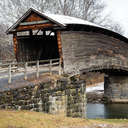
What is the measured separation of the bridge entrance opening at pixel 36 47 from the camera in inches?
653

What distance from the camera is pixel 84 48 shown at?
16594 millimetres

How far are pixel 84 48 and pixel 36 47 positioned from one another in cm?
420

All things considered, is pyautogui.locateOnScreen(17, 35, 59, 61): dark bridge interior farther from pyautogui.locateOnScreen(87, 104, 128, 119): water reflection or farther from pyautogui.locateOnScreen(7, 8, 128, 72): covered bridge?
pyautogui.locateOnScreen(87, 104, 128, 119): water reflection

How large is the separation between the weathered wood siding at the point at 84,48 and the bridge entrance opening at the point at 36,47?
3128 millimetres

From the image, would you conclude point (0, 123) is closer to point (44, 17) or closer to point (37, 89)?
point (37, 89)

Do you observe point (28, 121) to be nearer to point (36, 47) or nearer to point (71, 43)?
point (71, 43)

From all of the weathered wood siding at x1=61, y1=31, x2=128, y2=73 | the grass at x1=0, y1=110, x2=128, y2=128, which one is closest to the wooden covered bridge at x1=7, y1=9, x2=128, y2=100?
the weathered wood siding at x1=61, y1=31, x2=128, y2=73

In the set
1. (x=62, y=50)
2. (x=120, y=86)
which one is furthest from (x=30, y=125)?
(x=120, y=86)

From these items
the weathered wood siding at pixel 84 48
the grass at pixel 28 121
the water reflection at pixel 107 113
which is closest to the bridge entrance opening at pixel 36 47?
the weathered wood siding at pixel 84 48

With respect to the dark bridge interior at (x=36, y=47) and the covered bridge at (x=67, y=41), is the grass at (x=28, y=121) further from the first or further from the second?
the dark bridge interior at (x=36, y=47)

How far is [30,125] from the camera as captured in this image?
8.09m

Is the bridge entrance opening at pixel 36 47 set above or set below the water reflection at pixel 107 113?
above

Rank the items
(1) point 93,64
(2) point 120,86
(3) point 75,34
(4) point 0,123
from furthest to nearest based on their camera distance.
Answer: (2) point 120,86, (1) point 93,64, (3) point 75,34, (4) point 0,123

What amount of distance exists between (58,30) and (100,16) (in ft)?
83.4
